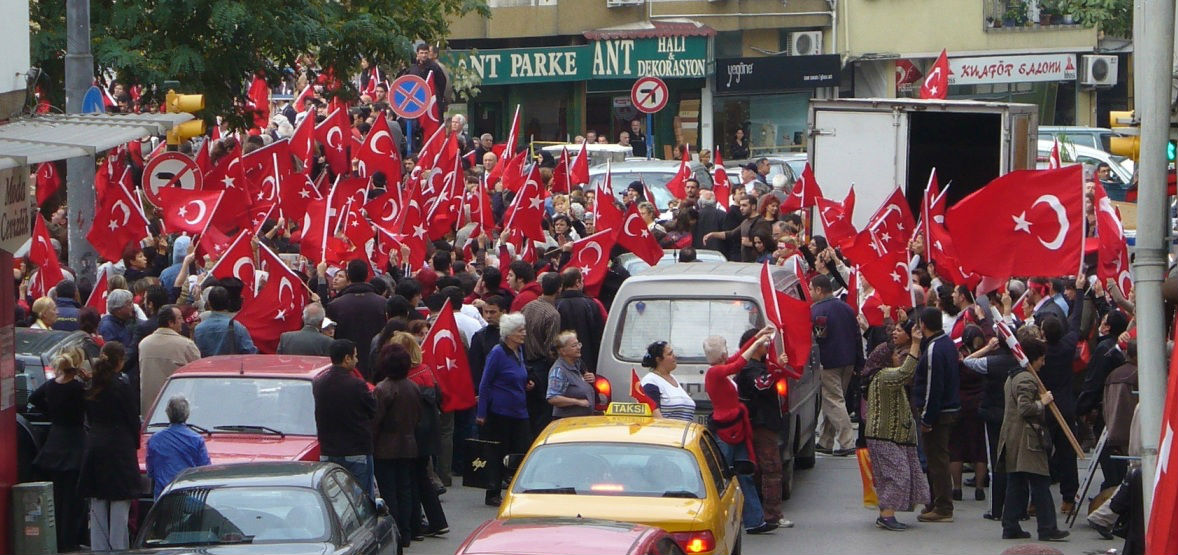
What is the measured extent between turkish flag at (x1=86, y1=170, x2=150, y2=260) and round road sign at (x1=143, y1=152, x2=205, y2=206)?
1.87ft

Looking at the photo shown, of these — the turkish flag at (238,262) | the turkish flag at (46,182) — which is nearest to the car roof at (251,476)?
the turkish flag at (238,262)

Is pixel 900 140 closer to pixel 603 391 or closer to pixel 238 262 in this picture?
pixel 603 391

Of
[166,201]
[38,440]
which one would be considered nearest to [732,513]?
[38,440]

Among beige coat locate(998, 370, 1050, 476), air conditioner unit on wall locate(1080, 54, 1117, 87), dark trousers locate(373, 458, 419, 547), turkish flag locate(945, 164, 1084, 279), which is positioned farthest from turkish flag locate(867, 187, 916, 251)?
air conditioner unit on wall locate(1080, 54, 1117, 87)

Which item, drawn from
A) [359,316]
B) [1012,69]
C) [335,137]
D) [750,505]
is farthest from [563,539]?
[1012,69]

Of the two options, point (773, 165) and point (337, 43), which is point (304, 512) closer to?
point (337, 43)

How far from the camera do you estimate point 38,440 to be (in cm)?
1198

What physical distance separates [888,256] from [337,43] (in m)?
7.90

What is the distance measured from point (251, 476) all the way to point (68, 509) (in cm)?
265

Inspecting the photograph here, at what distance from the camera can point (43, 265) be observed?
1521 centimetres

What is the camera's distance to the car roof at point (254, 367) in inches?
467

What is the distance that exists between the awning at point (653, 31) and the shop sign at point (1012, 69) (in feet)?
22.2

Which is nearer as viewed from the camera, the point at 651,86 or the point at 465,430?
the point at 465,430

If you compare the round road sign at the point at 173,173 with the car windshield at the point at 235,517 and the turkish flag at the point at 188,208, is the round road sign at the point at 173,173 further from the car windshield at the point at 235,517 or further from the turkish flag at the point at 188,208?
the car windshield at the point at 235,517
